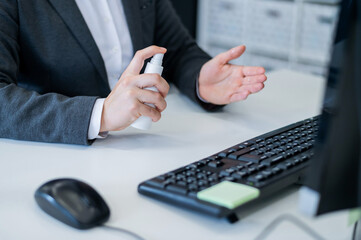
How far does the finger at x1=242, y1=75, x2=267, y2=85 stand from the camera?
106 cm

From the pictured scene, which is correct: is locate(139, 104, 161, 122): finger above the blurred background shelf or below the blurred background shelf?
above

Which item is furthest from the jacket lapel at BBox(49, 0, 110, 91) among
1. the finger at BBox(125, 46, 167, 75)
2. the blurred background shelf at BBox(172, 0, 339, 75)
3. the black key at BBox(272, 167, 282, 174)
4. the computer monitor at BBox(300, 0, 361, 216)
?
the blurred background shelf at BBox(172, 0, 339, 75)

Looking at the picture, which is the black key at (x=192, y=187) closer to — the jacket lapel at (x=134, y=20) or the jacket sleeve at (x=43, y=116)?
the jacket sleeve at (x=43, y=116)

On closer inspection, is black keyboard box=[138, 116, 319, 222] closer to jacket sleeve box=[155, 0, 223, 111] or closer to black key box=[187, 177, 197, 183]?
black key box=[187, 177, 197, 183]

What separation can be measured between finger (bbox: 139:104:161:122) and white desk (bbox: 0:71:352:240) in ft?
0.18

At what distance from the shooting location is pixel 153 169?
0.80m

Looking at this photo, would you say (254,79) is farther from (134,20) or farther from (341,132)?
(341,132)

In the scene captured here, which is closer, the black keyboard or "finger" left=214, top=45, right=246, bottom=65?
the black keyboard

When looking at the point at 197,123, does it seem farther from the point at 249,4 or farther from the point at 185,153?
the point at 249,4

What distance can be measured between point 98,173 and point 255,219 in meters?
0.28

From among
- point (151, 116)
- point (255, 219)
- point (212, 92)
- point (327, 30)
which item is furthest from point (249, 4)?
point (255, 219)

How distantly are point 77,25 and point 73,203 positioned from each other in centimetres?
62

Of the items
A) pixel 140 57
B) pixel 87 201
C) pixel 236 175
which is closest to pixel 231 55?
pixel 140 57

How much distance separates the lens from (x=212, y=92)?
3.74ft
